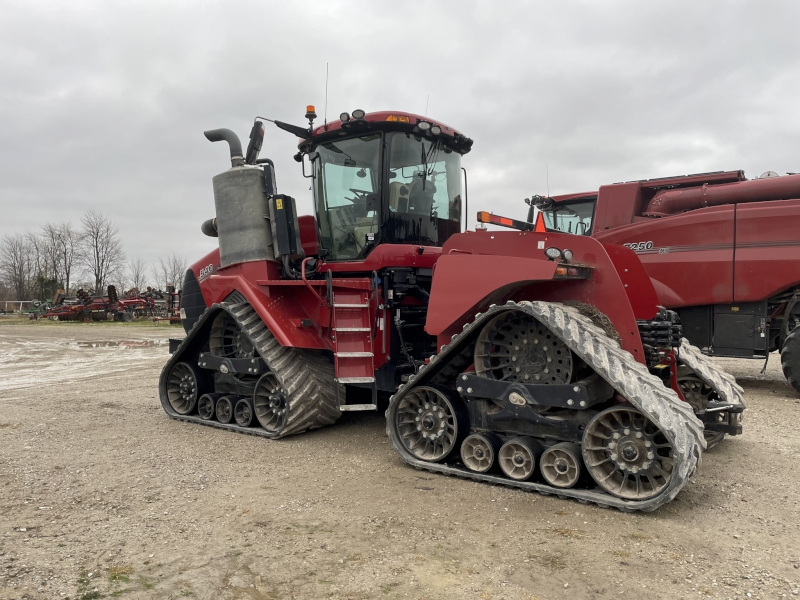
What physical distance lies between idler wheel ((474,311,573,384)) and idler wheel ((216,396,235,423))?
10.4ft

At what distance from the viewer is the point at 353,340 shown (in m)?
5.87

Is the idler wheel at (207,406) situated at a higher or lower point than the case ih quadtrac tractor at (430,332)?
lower

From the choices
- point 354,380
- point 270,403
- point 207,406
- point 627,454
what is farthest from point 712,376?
point 207,406

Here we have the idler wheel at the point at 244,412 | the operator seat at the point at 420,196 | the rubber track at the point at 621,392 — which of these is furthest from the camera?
the idler wheel at the point at 244,412

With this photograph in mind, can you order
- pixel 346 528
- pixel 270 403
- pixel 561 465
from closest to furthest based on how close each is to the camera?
pixel 346 528
pixel 561 465
pixel 270 403

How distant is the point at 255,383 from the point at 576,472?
3.61m

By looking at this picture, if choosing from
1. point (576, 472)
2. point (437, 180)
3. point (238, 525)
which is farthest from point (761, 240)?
point (238, 525)

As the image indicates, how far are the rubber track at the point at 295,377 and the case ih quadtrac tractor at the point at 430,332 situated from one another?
0.02m

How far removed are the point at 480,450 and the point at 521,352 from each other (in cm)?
78

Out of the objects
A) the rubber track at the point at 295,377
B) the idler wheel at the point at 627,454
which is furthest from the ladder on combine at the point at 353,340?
the idler wheel at the point at 627,454

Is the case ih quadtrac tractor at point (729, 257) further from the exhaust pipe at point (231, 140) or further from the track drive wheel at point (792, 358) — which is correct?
the exhaust pipe at point (231, 140)

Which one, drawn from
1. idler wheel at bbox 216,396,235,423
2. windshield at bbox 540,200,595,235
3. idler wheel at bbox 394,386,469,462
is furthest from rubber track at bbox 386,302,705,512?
windshield at bbox 540,200,595,235

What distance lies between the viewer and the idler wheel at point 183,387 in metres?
7.18

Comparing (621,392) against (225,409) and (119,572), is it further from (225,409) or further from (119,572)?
(225,409)
